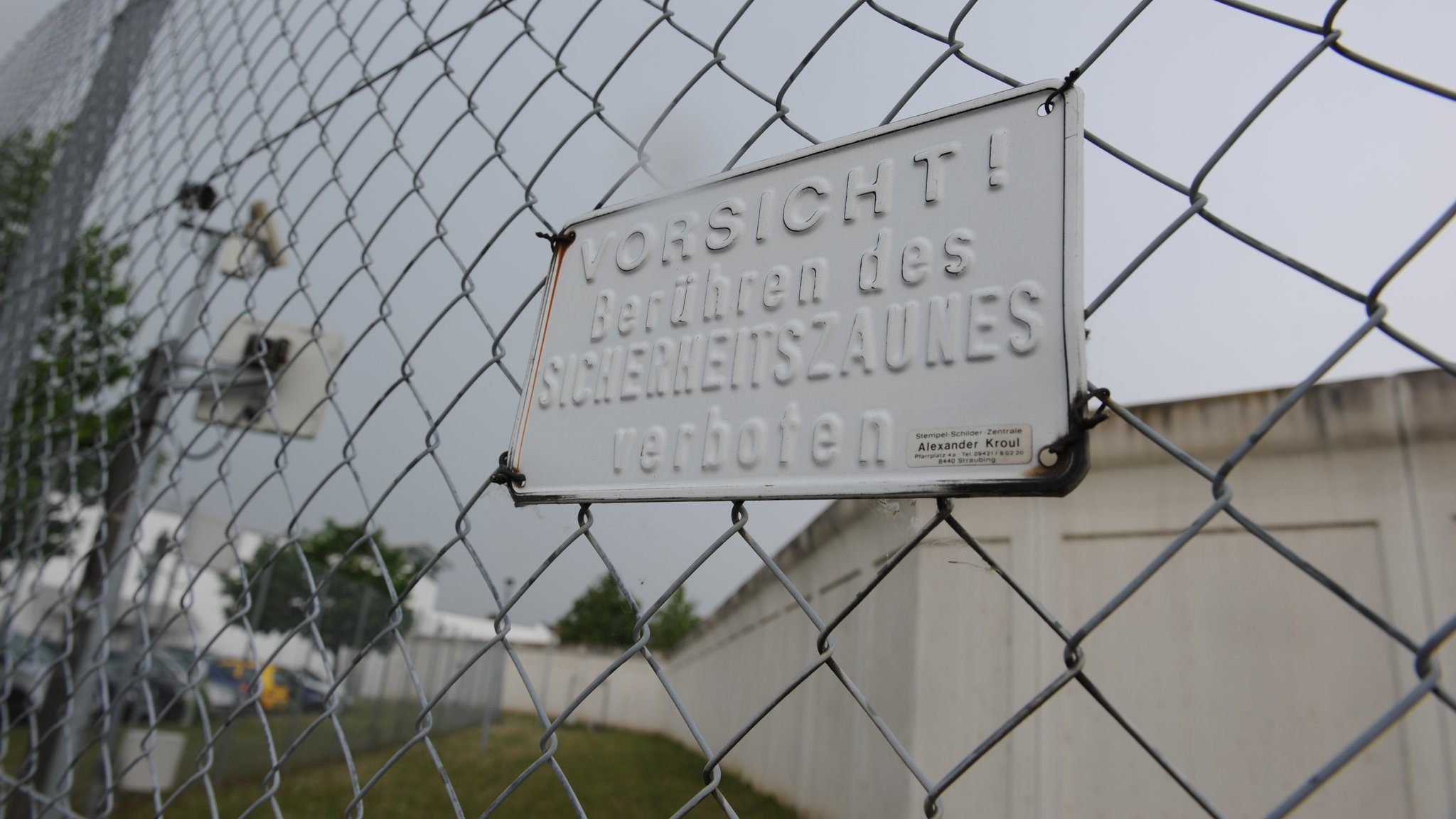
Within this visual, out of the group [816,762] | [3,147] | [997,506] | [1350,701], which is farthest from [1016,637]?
[3,147]

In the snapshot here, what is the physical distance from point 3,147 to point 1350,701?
5.09 meters

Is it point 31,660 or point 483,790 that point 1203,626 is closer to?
point 31,660

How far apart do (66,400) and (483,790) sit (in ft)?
18.4

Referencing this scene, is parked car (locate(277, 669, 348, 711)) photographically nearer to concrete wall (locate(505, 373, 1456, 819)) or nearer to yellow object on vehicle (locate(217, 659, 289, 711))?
yellow object on vehicle (locate(217, 659, 289, 711))

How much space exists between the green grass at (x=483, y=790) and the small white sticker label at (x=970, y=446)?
3413mm

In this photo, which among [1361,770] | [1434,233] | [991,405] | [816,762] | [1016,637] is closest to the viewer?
[1434,233]

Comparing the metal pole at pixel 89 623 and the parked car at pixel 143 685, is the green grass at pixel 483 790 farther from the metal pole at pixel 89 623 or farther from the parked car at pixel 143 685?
the metal pole at pixel 89 623

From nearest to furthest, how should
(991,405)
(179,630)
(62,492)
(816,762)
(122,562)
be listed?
1. (991,405)
2. (122,562)
3. (62,492)
4. (816,762)
5. (179,630)

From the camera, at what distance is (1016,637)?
3.22m

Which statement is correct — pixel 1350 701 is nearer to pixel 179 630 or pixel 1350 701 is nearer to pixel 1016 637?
pixel 1016 637

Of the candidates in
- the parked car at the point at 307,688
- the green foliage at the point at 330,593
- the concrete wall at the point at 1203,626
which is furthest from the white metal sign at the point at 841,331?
the parked car at the point at 307,688

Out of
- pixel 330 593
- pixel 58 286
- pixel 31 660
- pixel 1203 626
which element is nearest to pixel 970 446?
pixel 58 286

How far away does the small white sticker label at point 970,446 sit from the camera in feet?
1.92

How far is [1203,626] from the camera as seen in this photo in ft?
9.77
